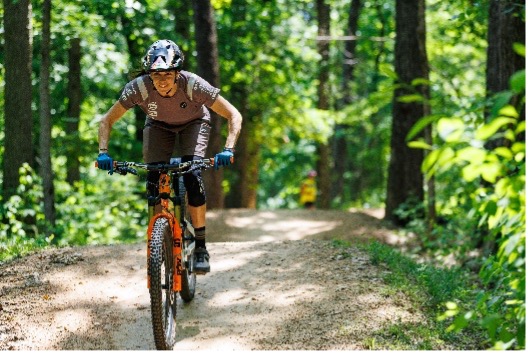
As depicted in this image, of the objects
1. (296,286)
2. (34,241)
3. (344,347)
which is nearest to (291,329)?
(344,347)

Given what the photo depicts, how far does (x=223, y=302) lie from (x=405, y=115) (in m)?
8.34

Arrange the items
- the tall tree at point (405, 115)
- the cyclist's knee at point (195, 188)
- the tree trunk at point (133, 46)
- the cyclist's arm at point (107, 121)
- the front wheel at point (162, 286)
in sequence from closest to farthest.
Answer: the front wheel at point (162, 286) → the cyclist's arm at point (107, 121) → the cyclist's knee at point (195, 188) → the tall tree at point (405, 115) → the tree trunk at point (133, 46)

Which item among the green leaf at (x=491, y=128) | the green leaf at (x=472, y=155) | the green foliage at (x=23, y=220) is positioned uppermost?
the green leaf at (x=491, y=128)

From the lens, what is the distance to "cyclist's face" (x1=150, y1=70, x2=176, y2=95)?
226 inches

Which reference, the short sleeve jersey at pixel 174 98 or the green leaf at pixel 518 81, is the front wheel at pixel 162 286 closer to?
the short sleeve jersey at pixel 174 98

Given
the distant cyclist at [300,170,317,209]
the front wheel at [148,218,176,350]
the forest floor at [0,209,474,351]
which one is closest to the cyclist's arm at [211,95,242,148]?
the front wheel at [148,218,176,350]

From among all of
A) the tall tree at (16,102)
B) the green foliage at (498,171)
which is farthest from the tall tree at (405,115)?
the green foliage at (498,171)

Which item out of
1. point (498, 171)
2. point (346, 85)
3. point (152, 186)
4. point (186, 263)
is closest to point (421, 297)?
point (186, 263)

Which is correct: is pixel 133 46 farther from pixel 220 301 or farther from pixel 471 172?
pixel 471 172

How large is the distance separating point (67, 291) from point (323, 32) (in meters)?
16.1

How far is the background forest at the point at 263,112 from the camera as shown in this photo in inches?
176

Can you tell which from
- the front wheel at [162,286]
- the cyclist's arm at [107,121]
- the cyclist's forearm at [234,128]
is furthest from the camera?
the cyclist's forearm at [234,128]

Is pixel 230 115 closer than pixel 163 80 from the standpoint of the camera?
No

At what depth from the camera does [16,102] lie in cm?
1091
